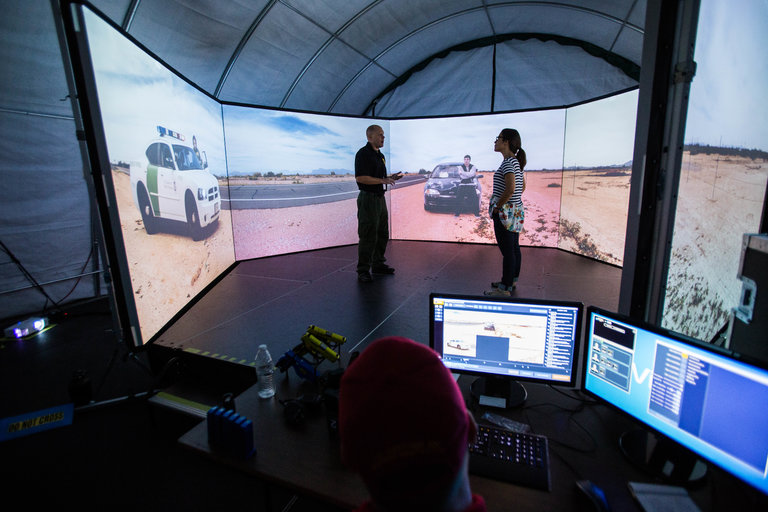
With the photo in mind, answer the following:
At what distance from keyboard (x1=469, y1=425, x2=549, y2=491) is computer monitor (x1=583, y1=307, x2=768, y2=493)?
11.4 inches

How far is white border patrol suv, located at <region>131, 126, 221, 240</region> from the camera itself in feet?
8.91

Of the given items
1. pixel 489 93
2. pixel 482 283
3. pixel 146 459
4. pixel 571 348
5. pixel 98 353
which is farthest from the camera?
pixel 489 93

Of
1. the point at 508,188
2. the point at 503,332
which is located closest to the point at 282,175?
the point at 508,188

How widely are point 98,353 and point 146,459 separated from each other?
6.02ft

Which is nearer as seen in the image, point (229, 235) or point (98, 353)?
point (98, 353)

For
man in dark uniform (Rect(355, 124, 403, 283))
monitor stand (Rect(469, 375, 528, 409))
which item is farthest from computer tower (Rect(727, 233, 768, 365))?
man in dark uniform (Rect(355, 124, 403, 283))

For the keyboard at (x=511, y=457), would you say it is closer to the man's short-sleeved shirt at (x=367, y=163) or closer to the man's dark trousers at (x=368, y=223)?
the man's dark trousers at (x=368, y=223)

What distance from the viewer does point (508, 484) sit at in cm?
101

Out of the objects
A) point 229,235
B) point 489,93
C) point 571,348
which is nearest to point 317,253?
point 229,235

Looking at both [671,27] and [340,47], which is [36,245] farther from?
[671,27]

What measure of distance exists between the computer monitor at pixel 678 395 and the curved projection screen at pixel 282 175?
2.79m

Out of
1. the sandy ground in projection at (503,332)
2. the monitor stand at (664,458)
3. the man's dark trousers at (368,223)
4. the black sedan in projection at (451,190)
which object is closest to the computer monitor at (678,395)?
the monitor stand at (664,458)

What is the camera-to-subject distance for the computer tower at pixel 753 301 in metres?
1.30

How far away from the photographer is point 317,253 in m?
5.88
